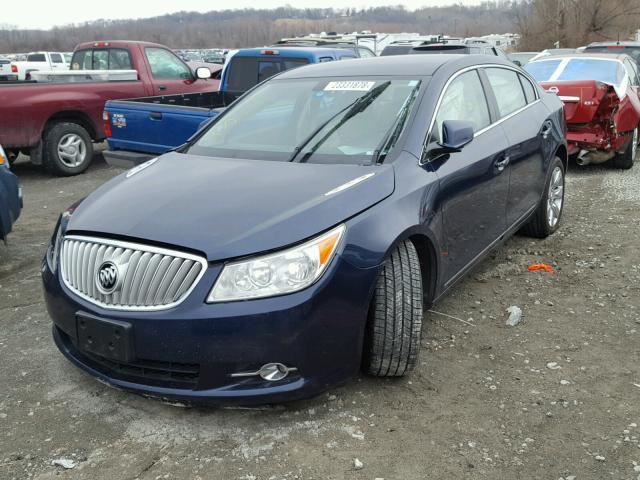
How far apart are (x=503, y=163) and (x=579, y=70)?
229 inches

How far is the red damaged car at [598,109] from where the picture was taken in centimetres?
799

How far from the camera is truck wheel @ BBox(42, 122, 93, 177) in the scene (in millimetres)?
9047

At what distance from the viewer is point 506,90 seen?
16.6ft

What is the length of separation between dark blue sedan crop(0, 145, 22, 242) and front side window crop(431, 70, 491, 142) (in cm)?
349

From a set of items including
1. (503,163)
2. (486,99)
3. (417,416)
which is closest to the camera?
(417,416)

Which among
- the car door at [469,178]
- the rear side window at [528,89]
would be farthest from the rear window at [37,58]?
the car door at [469,178]

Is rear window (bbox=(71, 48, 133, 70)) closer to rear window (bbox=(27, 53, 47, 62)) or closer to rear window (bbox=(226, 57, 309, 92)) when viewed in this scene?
rear window (bbox=(226, 57, 309, 92))

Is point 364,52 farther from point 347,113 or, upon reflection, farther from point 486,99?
point 347,113

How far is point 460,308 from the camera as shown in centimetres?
441

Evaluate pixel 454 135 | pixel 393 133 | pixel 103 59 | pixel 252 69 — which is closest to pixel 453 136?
pixel 454 135

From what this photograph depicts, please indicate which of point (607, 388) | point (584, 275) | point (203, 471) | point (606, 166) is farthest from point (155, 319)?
point (606, 166)

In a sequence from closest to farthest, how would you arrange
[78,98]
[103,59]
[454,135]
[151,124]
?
[454,135] < [151,124] < [78,98] < [103,59]

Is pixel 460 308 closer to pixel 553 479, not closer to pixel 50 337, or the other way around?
pixel 553 479

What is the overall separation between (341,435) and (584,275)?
2.83 meters
